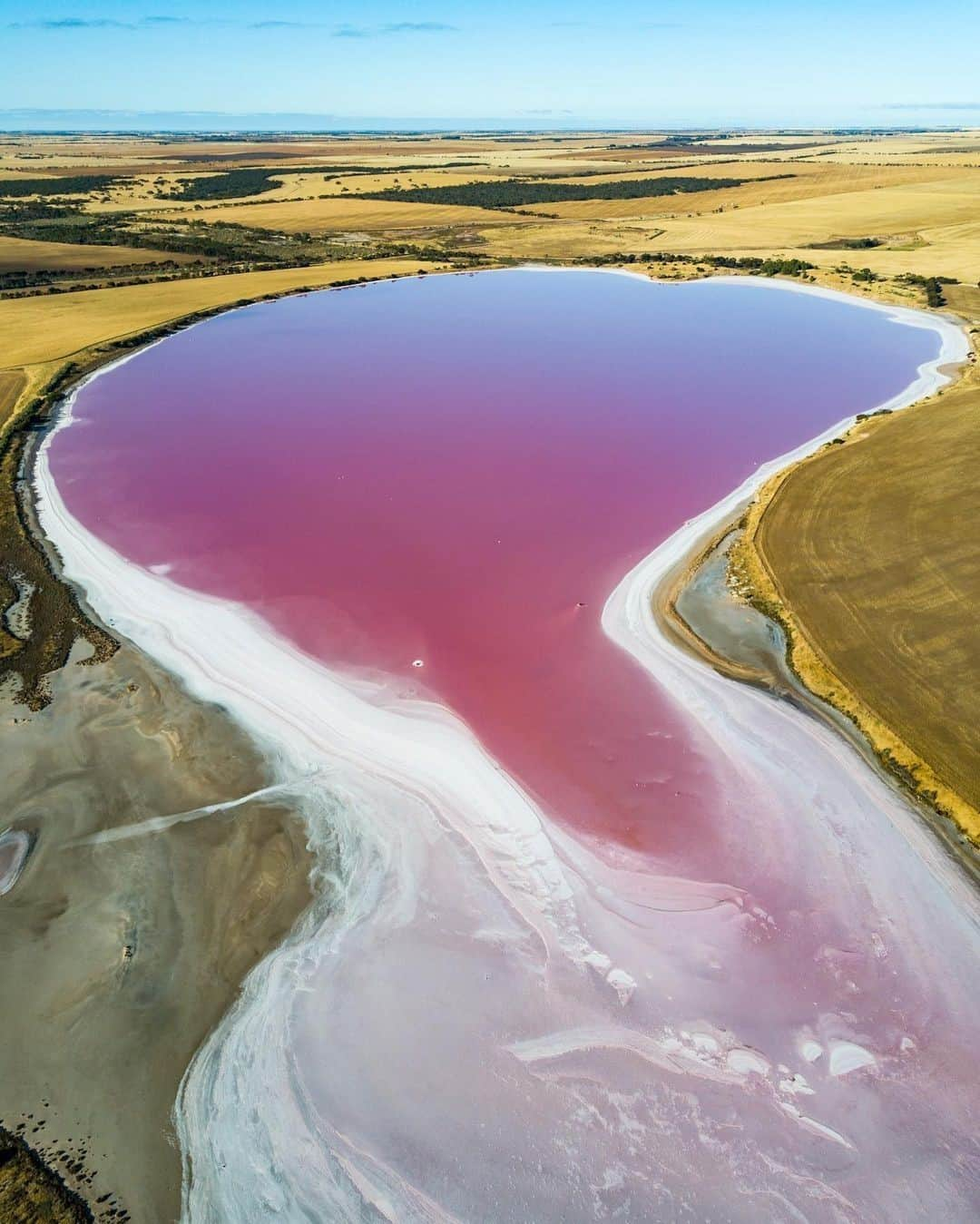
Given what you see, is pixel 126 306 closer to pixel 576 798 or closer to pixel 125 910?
pixel 125 910

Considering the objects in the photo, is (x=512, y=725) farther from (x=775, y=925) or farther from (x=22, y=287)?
(x=22, y=287)

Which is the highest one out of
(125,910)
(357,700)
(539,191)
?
(539,191)

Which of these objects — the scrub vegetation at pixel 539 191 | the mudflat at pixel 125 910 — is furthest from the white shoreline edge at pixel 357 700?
the scrub vegetation at pixel 539 191

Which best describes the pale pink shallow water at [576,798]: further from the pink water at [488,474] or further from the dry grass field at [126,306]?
the dry grass field at [126,306]

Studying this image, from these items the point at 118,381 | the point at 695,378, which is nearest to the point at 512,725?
the point at 695,378

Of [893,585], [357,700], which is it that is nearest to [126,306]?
[357,700]
